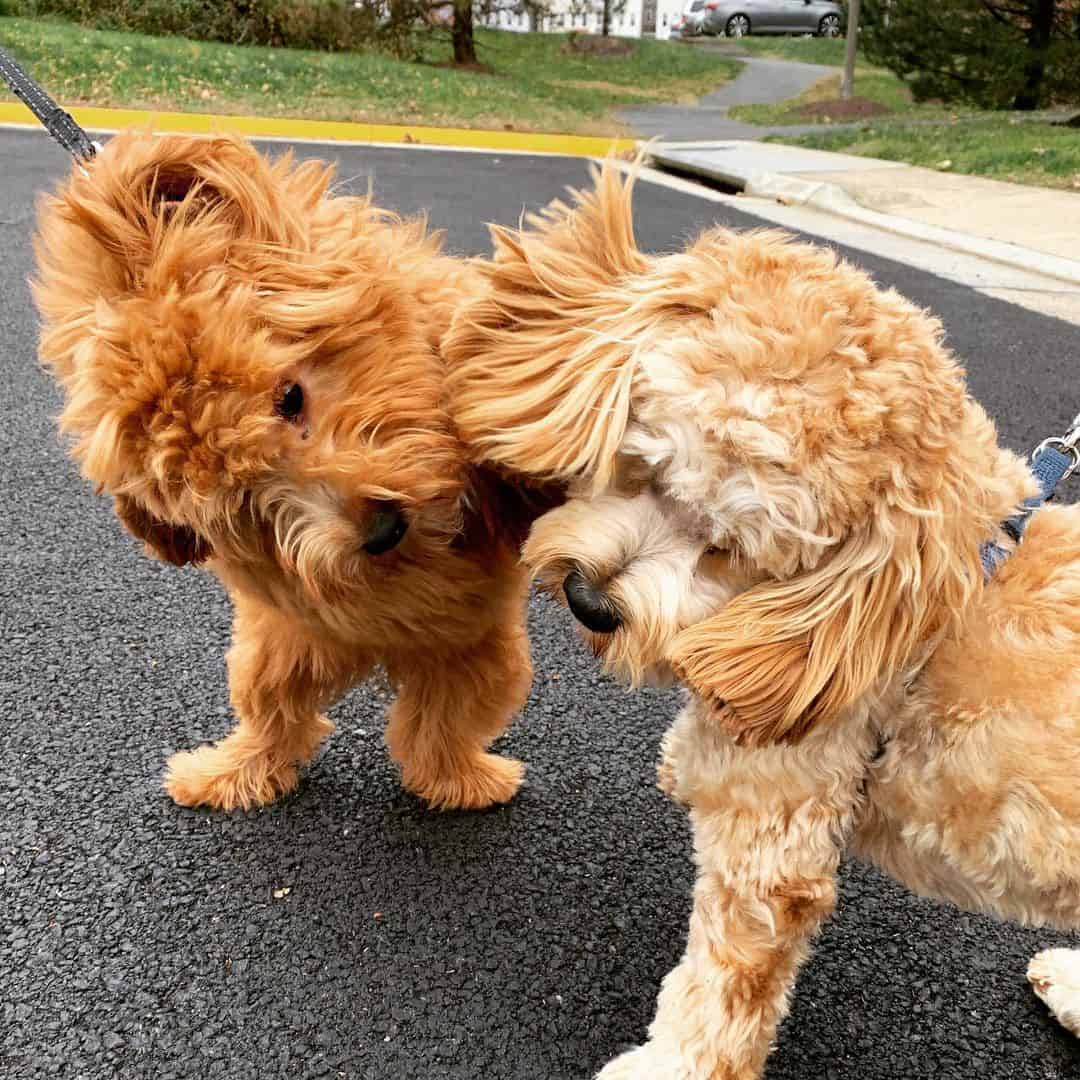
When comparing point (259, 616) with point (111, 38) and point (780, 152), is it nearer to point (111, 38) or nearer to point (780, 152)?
Answer: point (780, 152)

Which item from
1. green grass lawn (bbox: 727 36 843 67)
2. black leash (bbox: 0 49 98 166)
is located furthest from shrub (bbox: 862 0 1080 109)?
black leash (bbox: 0 49 98 166)

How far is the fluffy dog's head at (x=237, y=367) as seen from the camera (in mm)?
1588

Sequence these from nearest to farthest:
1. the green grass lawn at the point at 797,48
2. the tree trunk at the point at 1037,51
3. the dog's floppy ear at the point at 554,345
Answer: the dog's floppy ear at the point at 554,345 → the tree trunk at the point at 1037,51 → the green grass lawn at the point at 797,48

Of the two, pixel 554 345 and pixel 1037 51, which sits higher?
pixel 1037 51

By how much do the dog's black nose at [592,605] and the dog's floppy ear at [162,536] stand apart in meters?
0.73

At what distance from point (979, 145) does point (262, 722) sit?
13131mm

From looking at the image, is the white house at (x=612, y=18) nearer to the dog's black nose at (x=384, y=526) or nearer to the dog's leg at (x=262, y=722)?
the dog's leg at (x=262, y=722)

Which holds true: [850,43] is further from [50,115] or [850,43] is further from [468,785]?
[468,785]

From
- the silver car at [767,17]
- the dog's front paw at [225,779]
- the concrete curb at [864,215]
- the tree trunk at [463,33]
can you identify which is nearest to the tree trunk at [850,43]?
the concrete curb at [864,215]

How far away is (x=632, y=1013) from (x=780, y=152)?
13.4 m

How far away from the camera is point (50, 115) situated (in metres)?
2.24

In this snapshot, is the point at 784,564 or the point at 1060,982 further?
the point at 1060,982

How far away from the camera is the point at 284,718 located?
2.47 m

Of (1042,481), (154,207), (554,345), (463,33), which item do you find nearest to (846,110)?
(463,33)
